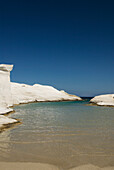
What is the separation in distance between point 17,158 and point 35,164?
78 centimetres

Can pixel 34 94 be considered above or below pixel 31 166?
above

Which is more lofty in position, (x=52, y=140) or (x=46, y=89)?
(x=46, y=89)

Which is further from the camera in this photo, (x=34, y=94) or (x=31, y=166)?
(x=34, y=94)

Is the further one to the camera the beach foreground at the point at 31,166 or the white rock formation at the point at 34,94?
the white rock formation at the point at 34,94

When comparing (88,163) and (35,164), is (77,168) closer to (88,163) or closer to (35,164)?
(88,163)

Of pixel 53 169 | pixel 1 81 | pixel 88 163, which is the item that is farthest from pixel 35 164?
pixel 1 81

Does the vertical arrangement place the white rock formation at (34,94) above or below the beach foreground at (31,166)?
above

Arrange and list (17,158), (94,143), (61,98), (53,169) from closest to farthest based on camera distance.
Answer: (53,169) < (17,158) < (94,143) < (61,98)

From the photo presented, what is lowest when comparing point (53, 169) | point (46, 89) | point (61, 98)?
point (53, 169)

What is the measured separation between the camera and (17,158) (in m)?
4.74

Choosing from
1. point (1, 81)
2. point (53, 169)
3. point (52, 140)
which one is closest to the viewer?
point (53, 169)

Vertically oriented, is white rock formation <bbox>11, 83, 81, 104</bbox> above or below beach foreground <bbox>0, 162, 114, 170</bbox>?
above

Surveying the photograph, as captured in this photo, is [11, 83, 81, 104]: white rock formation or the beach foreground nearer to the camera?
the beach foreground

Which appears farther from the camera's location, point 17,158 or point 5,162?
point 17,158
